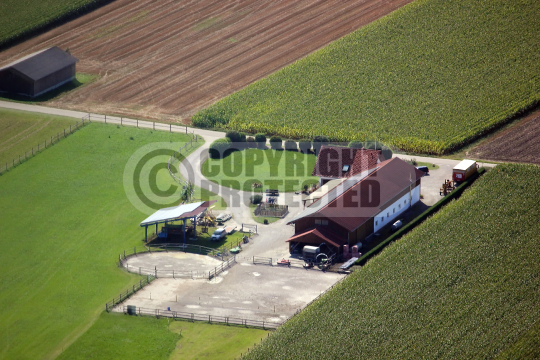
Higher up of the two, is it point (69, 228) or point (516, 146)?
point (516, 146)

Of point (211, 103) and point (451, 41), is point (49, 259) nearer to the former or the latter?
point (211, 103)

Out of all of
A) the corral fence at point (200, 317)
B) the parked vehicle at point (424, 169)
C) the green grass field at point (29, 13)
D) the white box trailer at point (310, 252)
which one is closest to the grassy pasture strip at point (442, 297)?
the corral fence at point (200, 317)

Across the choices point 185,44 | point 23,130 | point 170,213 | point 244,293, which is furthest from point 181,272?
point 185,44

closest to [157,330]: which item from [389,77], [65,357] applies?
[65,357]

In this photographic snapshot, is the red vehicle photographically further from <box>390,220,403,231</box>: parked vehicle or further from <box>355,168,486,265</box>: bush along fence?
<box>390,220,403,231</box>: parked vehicle

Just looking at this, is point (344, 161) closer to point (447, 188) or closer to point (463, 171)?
point (447, 188)

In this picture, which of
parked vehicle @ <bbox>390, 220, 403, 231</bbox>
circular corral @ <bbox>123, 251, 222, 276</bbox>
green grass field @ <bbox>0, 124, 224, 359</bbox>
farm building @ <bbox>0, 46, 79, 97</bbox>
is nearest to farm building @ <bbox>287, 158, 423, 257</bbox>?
parked vehicle @ <bbox>390, 220, 403, 231</bbox>

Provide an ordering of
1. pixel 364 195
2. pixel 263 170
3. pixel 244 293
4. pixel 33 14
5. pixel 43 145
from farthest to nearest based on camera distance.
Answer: pixel 33 14
pixel 43 145
pixel 263 170
pixel 364 195
pixel 244 293
